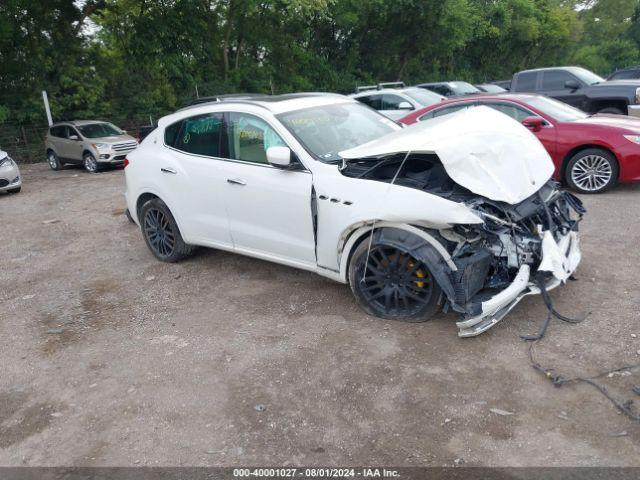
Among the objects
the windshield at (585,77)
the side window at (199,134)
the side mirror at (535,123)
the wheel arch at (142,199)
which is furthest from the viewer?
the windshield at (585,77)

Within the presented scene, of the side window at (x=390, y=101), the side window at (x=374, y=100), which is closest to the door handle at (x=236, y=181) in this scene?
the side window at (x=390, y=101)

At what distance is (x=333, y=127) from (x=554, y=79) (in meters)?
10.2

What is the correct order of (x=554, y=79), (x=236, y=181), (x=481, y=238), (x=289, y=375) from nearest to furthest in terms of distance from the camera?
(x=289, y=375), (x=481, y=238), (x=236, y=181), (x=554, y=79)

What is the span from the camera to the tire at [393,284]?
13.6ft

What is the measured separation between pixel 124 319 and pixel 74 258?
7.65 ft

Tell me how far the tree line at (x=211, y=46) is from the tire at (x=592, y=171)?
1276 cm

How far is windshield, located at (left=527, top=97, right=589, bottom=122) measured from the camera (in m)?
7.99

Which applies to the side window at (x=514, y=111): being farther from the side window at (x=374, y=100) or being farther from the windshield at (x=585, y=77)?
the side window at (x=374, y=100)

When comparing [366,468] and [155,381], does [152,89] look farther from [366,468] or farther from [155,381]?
[366,468]

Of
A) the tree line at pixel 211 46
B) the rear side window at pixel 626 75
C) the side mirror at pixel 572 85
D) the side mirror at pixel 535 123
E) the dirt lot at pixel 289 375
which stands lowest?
the dirt lot at pixel 289 375

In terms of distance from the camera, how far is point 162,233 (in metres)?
6.13

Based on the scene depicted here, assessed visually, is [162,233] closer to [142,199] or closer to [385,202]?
[142,199]

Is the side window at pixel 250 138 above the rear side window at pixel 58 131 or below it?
above

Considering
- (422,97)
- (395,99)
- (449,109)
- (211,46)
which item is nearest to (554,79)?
(422,97)
